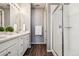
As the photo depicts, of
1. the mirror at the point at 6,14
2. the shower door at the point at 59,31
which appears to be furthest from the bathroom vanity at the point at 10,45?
the shower door at the point at 59,31

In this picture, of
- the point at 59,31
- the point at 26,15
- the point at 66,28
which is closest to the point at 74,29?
the point at 66,28

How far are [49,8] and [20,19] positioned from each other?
1325mm

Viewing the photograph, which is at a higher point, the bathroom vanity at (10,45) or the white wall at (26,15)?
the white wall at (26,15)

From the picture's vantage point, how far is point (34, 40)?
16.1 ft

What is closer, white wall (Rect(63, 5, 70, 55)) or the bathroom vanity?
the bathroom vanity

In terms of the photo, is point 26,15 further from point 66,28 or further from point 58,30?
point 66,28

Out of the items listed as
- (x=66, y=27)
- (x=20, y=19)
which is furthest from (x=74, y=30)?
(x=20, y=19)

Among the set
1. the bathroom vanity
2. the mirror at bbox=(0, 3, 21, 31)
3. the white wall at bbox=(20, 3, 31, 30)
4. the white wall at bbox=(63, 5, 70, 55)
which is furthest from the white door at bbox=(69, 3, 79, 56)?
the white wall at bbox=(20, 3, 31, 30)


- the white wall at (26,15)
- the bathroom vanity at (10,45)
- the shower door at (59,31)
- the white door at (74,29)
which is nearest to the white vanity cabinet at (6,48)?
the bathroom vanity at (10,45)

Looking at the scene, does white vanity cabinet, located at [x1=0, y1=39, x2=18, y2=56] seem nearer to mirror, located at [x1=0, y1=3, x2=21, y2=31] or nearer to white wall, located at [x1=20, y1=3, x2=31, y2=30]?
mirror, located at [x1=0, y1=3, x2=21, y2=31]

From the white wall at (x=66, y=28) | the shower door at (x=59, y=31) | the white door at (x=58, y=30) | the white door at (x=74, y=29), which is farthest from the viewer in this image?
the white door at (x=58, y=30)

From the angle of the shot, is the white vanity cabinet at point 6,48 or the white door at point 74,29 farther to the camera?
the white door at point 74,29

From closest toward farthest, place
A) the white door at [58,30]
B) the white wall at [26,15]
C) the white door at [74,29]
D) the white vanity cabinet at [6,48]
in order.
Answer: the white vanity cabinet at [6,48] → the white door at [74,29] → the white door at [58,30] → the white wall at [26,15]

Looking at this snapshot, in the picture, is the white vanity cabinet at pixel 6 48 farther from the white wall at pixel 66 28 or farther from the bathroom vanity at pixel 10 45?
the white wall at pixel 66 28
